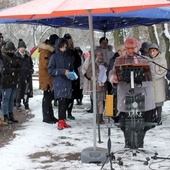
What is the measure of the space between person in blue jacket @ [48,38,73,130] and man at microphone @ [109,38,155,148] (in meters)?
1.86

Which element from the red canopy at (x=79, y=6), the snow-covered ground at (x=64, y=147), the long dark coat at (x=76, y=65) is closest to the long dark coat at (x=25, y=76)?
the snow-covered ground at (x=64, y=147)

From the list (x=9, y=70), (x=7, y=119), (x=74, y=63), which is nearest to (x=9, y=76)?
(x=9, y=70)

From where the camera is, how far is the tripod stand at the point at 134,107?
5.01 m

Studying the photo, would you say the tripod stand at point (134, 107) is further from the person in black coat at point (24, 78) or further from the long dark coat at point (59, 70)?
the person in black coat at point (24, 78)

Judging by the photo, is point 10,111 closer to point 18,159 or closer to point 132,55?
point 18,159

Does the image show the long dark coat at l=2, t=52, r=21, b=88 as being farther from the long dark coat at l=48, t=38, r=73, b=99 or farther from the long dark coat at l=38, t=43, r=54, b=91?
the long dark coat at l=48, t=38, r=73, b=99

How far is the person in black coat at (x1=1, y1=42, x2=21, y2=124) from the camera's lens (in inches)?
314

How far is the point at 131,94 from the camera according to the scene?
5.28 m

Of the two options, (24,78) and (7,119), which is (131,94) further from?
(24,78)

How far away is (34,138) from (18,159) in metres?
1.32

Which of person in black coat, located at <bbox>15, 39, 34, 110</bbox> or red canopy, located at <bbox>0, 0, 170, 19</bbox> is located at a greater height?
red canopy, located at <bbox>0, 0, 170, 19</bbox>

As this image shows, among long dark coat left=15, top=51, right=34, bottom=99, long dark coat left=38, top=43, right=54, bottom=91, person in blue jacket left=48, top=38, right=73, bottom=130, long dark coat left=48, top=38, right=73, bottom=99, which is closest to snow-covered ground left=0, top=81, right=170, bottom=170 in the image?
person in blue jacket left=48, top=38, right=73, bottom=130

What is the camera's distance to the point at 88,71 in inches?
316

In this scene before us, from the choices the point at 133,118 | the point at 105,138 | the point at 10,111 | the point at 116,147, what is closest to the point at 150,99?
the point at 133,118
